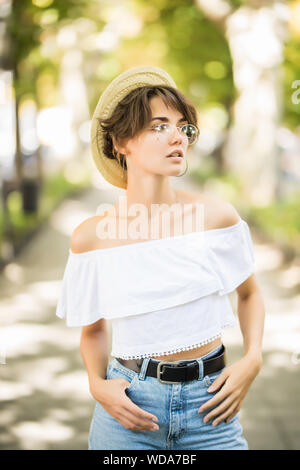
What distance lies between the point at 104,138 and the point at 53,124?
29.0m

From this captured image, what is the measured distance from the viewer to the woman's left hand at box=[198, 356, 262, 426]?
1647 millimetres

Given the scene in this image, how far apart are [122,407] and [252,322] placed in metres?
0.48

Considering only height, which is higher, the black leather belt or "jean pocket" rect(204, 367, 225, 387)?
the black leather belt

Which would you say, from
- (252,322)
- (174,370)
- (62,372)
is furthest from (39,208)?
(174,370)

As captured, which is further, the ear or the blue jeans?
the ear

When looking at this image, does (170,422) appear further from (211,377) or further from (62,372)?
(62,372)

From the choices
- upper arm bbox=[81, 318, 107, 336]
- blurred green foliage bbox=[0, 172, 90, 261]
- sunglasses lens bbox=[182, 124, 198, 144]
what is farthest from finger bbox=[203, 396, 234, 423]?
blurred green foliage bbox=[0, 172, 90, 261]

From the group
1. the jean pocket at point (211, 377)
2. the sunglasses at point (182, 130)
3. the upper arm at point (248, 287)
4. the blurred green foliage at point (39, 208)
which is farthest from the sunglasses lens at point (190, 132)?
the blurred green foliage at point (39, 208)

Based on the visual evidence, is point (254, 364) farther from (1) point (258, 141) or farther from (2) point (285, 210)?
(1) point (258, 141)

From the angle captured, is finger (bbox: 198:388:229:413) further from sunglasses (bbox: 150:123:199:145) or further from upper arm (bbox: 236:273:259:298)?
sunglasses (bbox: 150:123:199:145)

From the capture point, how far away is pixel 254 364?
1707 mm

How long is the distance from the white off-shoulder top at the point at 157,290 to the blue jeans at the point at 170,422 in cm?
8

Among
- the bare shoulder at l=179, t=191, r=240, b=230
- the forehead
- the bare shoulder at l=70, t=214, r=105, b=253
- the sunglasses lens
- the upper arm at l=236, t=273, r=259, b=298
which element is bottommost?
the upper arm at l=236, t=273, r=259, b=298

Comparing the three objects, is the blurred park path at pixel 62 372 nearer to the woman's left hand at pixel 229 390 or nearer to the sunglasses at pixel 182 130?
the woman's left hand at pixel 229 390
